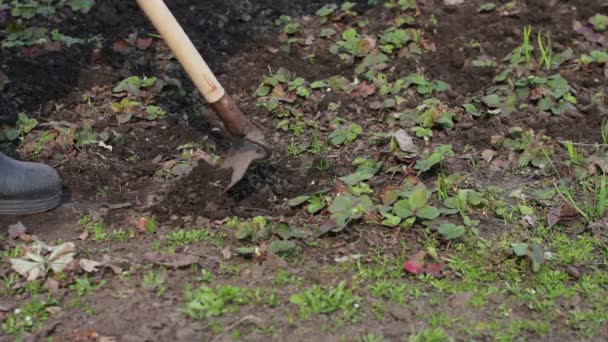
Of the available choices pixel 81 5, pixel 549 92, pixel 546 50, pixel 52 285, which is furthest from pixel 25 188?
pixel 546 50

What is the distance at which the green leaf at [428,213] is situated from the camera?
3.25m

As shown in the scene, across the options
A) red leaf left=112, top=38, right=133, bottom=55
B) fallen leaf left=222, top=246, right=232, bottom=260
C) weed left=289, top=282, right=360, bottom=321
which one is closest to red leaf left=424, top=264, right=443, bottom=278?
weed left=289, top=282, right=360, bottom=321

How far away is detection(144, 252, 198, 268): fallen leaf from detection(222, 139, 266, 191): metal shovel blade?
0.47 m

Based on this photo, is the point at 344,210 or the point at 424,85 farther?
the point at 424,85

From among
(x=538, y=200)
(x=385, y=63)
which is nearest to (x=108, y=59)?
(x=385, y=63)

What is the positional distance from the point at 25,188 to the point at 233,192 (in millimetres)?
875

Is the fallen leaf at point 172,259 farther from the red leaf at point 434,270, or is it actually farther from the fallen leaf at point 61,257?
the red leaf at point 434,270

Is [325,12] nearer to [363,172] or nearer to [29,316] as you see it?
[363,172]

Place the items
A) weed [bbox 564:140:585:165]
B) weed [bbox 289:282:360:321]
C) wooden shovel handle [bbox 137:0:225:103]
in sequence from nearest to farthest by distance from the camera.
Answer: weed [bbox 289:282:360:321] < wooden shovel handle [bbox 137:0:225:103] < weed [bbox 564:140:585:165]

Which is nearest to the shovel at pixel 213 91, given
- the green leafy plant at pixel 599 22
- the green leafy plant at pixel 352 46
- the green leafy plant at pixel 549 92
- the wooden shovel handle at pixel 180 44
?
the wooden shovel handle at pixel 180 44

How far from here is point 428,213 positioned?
3.26m

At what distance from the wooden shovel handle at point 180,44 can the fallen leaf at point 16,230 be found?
0.92 metres

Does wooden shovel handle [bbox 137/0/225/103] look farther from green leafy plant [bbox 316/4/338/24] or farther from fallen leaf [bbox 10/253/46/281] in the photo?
green leafy plant [bbox 316/4/338/24]

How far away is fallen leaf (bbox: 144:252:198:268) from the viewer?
9.86 feet
